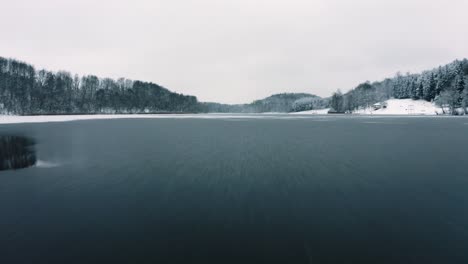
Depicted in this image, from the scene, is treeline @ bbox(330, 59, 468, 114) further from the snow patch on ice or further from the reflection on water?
the reflection on water

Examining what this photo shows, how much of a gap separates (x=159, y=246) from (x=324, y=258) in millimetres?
3905

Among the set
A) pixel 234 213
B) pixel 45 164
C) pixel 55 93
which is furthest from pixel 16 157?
pixel 55 93

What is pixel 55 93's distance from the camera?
122438 mm

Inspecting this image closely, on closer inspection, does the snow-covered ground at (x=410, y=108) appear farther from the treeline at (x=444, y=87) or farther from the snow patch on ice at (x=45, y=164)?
the snow patch on ice at (x=45, y=164)

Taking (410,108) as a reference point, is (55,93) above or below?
above

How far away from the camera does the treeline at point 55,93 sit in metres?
104

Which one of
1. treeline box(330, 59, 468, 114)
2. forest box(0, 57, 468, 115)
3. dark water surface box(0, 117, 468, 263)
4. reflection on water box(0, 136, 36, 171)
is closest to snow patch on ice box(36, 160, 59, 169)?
dark water surface box(0, 117, 468, 263)

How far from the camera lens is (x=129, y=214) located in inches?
320

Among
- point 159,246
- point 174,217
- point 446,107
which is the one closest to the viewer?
point 159,246

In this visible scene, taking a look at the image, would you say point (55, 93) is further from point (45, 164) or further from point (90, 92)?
point (45, 164)

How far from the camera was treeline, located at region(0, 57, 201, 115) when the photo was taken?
104 metres

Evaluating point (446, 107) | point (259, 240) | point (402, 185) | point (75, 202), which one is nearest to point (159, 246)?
point (259, 240)

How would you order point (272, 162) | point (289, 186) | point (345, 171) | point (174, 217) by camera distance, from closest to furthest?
point (174, 217), point (289, 186), point (345, 171), point (272, 162)

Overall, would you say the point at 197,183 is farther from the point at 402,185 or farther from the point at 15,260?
the point at 402,185
